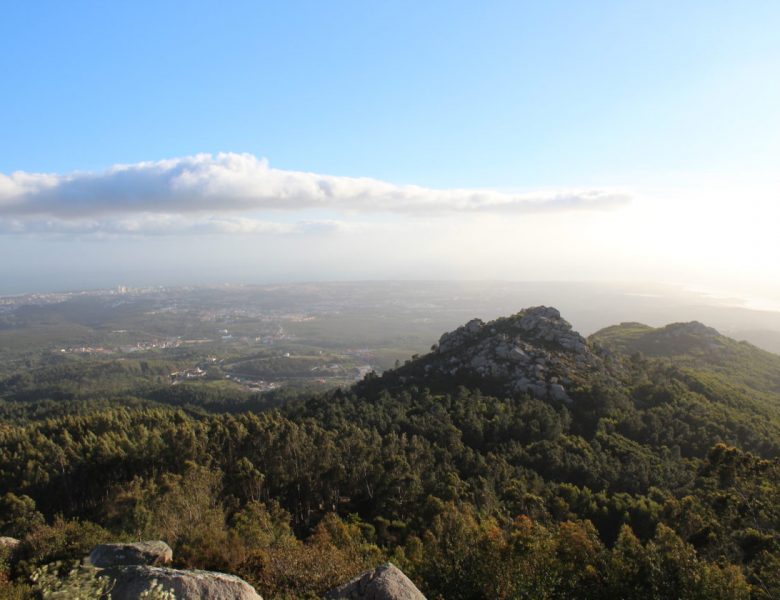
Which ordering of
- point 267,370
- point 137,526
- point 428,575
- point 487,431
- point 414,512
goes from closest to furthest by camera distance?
point 428,575 < point 137,526 < point 414,512 < point 487,431 < point 267,370

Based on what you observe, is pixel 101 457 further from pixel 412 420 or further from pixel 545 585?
pixel 545 585

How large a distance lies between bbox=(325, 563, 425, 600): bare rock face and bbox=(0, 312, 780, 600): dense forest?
2407mm

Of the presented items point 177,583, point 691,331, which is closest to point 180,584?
point 177,583

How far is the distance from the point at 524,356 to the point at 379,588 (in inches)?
2253

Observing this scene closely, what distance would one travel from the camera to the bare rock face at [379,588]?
14.9m

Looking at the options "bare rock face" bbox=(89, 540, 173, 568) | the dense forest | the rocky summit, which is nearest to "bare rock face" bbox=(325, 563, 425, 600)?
the dense forest

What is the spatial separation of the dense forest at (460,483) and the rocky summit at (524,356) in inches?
15.7

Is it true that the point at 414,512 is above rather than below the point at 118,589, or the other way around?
below

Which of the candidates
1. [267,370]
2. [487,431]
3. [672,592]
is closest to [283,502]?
[487,431]

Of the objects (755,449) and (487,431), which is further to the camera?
(487,431)

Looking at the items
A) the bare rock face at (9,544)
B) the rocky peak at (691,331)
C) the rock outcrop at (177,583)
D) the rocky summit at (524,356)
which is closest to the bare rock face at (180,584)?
the rock outcrop at (177,583)

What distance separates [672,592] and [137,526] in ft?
89.9

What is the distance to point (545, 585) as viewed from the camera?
17.8m

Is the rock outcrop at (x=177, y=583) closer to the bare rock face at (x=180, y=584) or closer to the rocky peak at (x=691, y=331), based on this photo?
the bare rock face at (x=180, y=584)
